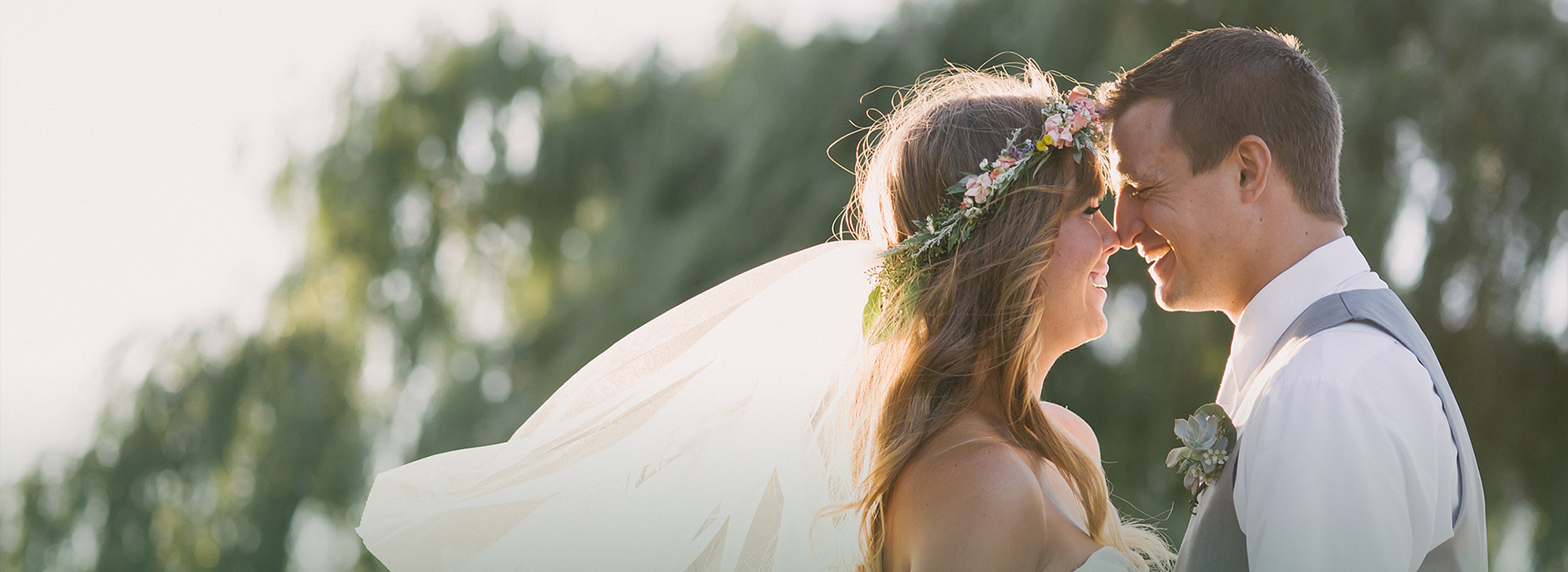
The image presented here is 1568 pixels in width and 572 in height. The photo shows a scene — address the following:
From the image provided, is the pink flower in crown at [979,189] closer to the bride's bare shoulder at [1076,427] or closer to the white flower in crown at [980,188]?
the white flower in crown at [980,188]

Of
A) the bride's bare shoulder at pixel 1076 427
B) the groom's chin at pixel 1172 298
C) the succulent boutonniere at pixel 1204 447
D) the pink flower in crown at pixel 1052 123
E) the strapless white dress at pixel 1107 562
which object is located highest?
the pink flower in crown at pixel 1052 123

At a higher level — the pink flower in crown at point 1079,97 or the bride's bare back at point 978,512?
the pink flower in crown at point 1079,97

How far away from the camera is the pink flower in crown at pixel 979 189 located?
2352 millimetres

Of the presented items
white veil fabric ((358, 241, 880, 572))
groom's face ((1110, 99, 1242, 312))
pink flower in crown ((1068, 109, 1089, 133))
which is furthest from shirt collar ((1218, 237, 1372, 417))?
white veil fabric ((358, 241, 880, 572))

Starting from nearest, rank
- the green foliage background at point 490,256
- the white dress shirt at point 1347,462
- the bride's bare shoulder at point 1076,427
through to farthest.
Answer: the white dress shirt at point 1347,462, the bride's bare shoulder at point 1076,427, the green foliage background at point 490,256

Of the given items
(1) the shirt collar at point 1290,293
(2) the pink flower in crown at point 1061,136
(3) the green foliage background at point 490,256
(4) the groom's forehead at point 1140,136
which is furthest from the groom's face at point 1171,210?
(3) the green foliage background at point 490,256

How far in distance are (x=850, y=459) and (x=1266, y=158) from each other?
1.14 metres

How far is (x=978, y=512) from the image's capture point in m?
2.15

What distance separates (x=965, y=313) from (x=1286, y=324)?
2.19 feet

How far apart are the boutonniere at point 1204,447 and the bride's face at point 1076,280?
34 cm

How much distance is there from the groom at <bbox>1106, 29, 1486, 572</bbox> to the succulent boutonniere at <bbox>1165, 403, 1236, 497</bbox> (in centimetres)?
2

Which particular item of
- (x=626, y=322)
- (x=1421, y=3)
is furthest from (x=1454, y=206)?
(x=626, y=322)

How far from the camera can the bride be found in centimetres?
238

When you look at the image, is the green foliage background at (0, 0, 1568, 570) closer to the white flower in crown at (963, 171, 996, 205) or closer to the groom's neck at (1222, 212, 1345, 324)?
the groom's neck at (1222, 212, 1345, 324)
